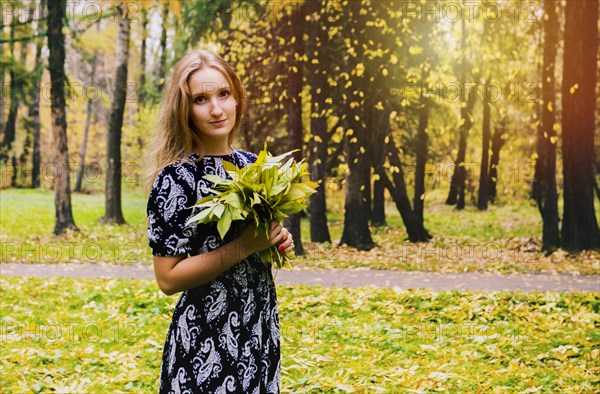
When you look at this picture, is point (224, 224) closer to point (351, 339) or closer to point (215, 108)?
point (215, 108)

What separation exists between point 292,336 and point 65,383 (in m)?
2.32

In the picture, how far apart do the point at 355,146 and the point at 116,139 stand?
25.2ft

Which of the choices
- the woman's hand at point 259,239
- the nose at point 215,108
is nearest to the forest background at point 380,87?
the nose at point 215,108

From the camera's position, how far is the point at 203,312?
251cm

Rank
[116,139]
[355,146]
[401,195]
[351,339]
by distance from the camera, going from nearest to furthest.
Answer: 1. [351,339]
2. [355,146]
3. [401,195]
4. [116,139]

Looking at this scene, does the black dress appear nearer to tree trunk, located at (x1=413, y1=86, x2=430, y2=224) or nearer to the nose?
the nose

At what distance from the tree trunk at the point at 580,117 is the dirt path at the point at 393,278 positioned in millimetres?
2905

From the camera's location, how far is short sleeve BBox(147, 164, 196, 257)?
2.43 m

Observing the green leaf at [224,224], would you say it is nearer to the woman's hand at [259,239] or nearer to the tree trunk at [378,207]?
the woman's hand at [259,239]

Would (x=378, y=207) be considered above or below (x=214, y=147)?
below

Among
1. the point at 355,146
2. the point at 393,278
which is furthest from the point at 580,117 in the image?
the point at 393,278

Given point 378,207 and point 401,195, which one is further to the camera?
point 378,207

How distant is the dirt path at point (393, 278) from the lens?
9.70 meters

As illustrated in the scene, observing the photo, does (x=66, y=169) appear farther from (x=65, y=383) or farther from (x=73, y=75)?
(x=73, y=75)
